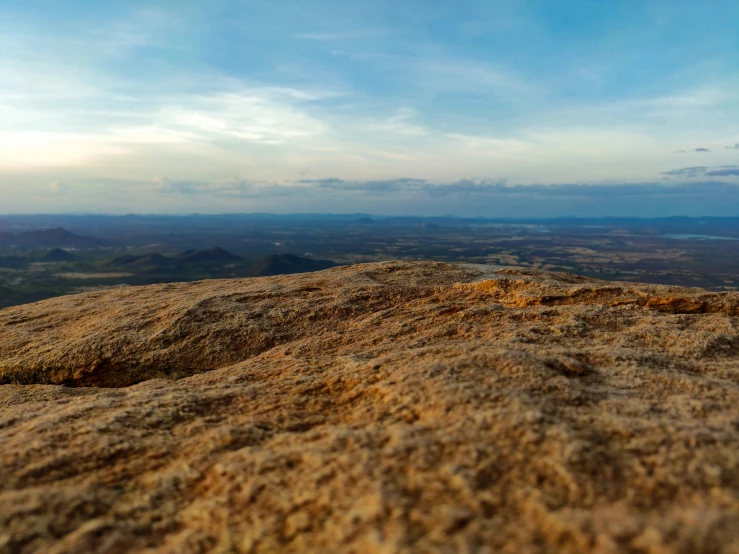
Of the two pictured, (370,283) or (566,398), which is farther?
(370,283)

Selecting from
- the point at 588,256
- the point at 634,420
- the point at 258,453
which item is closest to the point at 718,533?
the point at 634,420

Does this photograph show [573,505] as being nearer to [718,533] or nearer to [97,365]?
[718,533]

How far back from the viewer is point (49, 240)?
16438cm

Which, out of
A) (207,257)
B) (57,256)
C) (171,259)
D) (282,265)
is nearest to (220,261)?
(207,257)

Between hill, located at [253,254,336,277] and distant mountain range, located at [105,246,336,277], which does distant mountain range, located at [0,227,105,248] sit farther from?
hill, located at [253,254,336,277]

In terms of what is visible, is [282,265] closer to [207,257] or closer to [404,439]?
[207,257]

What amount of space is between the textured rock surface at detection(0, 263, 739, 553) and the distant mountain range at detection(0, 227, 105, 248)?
172 m

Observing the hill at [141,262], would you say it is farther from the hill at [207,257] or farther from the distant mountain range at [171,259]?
the hill at [207,257]

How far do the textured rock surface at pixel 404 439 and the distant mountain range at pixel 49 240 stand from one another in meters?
172

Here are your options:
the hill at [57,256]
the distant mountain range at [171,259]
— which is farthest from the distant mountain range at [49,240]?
the distant mountain range at [171,259]

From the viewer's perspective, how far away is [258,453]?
3.57 meters

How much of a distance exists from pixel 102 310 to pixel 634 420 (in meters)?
9.77

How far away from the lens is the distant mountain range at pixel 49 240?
15612 cm

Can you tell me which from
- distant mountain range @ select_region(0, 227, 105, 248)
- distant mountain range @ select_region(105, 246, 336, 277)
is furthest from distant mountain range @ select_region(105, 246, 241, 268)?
distant mountain range @ select_region(0, 227, 105, 248)
